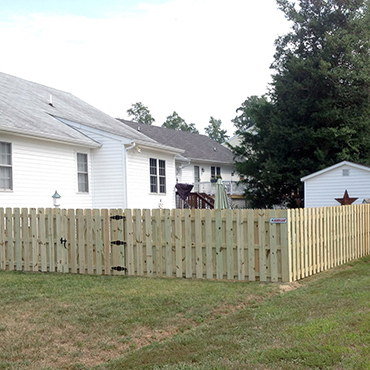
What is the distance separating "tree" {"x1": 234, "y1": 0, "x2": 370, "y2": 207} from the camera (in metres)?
28.5

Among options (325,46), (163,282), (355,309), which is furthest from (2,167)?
(325,46)

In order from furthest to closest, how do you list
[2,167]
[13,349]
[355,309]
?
1. [2,167]
2. [355,309]
3. [13,349]

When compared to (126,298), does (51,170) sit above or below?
above

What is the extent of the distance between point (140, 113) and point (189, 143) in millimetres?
32260

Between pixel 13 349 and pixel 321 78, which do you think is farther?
pixel 321 78

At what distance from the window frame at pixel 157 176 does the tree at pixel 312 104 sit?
8.91 metres

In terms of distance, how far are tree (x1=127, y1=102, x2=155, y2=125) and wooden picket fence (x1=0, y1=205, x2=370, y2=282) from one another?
196 feet

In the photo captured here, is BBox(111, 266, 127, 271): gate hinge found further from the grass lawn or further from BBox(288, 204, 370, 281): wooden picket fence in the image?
BBox(288, 204, 370, 281): wooden picket fence

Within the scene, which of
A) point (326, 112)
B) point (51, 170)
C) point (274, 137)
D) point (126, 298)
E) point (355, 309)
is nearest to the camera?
point (355, 309)

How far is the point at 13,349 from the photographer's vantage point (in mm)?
5234

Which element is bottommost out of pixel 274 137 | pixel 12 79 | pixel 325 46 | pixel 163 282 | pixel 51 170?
pixel 163 282

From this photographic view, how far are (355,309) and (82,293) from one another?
168 inches

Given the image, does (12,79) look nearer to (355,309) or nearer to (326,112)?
(326,112)

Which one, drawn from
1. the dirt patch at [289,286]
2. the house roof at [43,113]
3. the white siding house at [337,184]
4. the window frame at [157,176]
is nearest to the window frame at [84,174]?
the house roof at [43,113]
